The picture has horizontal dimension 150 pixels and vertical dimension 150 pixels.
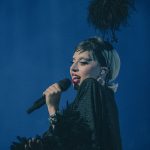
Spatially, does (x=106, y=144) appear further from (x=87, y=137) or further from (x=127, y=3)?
(x=127, y=3)

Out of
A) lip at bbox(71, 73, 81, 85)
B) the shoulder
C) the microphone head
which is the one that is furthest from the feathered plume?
the shoulder

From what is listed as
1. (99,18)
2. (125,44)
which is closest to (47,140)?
(99,18)

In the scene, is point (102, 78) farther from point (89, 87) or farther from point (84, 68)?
point (89, 87)

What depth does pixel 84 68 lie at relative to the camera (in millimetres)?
1839

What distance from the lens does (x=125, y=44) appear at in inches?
93.1

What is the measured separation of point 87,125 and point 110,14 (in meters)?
0.80

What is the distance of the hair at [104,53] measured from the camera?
191 cm

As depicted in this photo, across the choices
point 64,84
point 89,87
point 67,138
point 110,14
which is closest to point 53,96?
point 64,84

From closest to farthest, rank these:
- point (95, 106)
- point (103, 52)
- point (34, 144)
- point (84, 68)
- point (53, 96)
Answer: point (34, 144) < point (95, 106) < point (53, 96) < point (84, 68) < point (103, 52)

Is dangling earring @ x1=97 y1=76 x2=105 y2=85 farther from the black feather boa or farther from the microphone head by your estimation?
the black feather boa

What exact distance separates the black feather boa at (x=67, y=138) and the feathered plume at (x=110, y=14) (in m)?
0.77

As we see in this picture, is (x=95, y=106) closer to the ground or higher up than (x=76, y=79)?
closer to the ground

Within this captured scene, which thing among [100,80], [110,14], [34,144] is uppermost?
[110,14]

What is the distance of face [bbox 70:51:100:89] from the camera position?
6.01 ft
